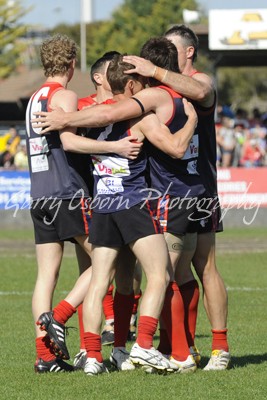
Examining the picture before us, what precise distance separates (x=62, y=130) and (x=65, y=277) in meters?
7.72

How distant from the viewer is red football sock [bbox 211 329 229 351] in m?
7.63

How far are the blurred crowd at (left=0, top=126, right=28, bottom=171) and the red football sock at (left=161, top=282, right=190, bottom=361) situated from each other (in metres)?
21.2

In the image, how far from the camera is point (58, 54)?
741 cm

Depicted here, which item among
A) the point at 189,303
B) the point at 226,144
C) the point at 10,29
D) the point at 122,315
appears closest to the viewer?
the point at 122,315

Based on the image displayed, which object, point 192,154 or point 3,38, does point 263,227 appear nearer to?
point 192,154

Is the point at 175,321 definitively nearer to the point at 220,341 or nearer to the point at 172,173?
the point at 220,341

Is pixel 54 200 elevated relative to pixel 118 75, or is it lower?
lower

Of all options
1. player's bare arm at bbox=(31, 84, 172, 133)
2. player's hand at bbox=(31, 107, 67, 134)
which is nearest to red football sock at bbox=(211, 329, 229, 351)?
player's bare arm at bbox=(31, 84, 172, 133)

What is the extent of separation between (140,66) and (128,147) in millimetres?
571

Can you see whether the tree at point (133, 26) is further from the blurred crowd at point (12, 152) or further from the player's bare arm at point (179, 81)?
the player's bare arm at point (179, 81)

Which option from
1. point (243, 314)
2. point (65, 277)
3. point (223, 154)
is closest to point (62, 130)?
point (243, 314)

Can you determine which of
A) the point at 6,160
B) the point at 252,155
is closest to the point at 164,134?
the point at 252,155

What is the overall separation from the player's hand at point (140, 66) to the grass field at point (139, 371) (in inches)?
84.1

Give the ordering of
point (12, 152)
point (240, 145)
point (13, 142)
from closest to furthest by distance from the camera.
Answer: point (240, 145) → point (12, 152) → point (13, 142)
